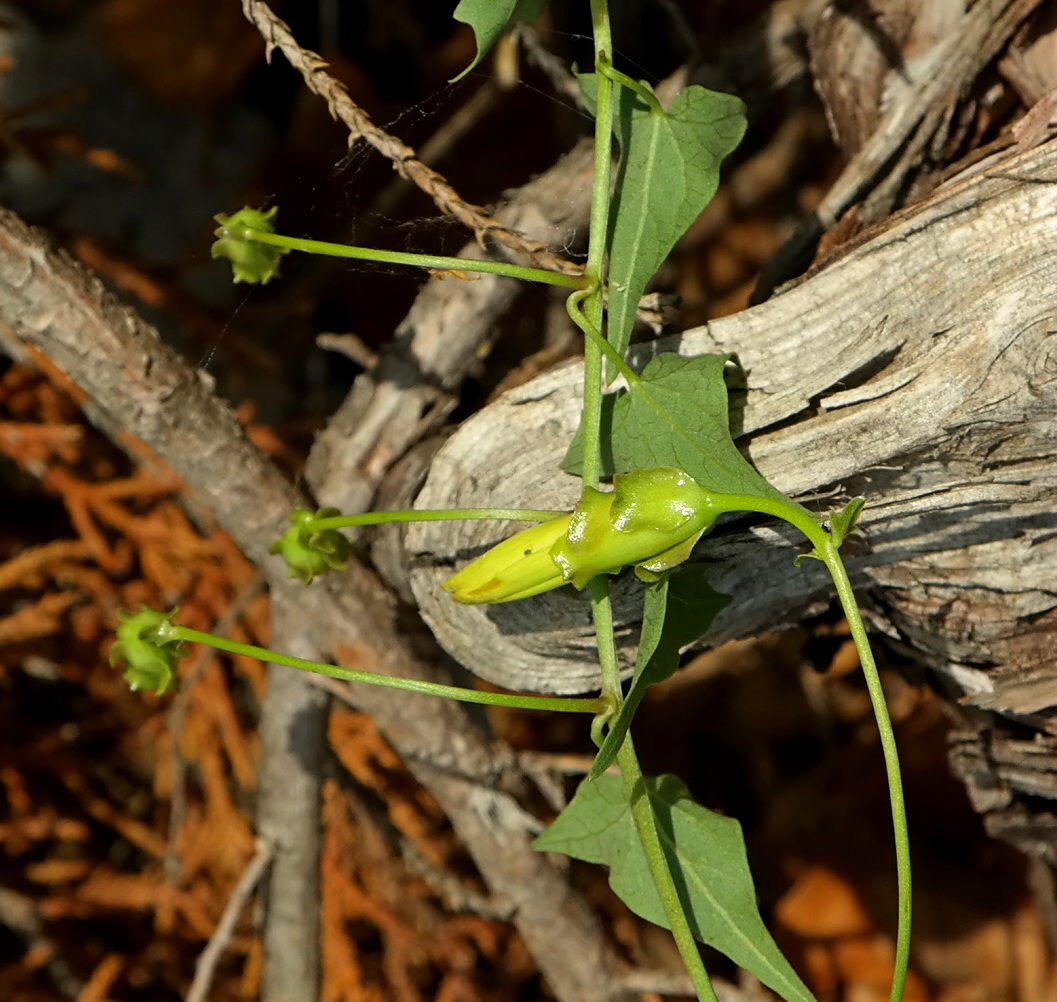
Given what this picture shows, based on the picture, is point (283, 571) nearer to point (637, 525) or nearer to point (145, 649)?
point (145, 649)

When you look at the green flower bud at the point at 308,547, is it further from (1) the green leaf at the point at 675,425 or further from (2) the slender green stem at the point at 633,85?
(2) the slender green stem at the point at 633,85

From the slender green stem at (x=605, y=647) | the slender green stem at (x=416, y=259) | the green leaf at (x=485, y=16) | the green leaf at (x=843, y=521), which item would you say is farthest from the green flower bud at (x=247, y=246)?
the green leaf at (x=843, y=521)

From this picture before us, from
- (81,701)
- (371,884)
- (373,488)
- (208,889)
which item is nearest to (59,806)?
(81,701)

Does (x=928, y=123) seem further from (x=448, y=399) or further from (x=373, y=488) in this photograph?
(x=373, y=488)

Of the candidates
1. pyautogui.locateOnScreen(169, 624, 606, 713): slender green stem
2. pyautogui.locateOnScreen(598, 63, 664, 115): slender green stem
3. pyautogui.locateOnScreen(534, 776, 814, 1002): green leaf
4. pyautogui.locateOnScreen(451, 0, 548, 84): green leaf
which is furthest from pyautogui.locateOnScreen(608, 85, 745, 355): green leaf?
pyautogui.locateOnScreen(534, 776, 814, 1002): green leaf

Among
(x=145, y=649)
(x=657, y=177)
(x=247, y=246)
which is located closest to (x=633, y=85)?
(x=657, y=177)

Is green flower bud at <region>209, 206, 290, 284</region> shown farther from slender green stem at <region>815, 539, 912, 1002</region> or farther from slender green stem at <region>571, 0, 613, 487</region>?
slender green stem at <region>815, 539, 912, 1002</region>
